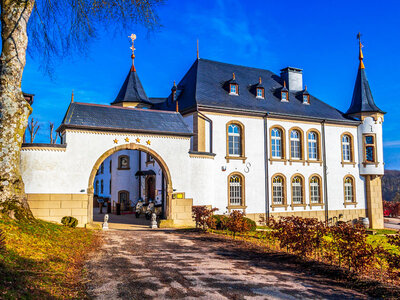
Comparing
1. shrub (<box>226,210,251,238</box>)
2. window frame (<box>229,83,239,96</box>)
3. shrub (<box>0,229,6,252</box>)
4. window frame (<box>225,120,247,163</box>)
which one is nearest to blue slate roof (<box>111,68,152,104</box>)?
window frame (<box>229,83,239,96</box>)

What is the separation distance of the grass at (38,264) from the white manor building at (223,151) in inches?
255

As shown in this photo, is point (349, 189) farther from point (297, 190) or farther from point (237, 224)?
point (237, 224)

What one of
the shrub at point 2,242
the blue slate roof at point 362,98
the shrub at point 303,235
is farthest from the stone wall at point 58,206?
the blue slate roof at point 362,98

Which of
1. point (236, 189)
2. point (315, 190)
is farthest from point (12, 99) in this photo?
point (315, 190)

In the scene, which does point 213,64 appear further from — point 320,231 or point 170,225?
point 320,231

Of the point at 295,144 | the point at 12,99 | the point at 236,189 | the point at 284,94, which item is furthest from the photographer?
the point at 284,94

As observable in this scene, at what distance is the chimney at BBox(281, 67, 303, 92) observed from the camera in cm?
2848

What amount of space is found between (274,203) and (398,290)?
16.9 m

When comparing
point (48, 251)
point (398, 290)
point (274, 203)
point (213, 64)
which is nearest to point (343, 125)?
point (274, 203)

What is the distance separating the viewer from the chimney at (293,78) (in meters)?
28.5

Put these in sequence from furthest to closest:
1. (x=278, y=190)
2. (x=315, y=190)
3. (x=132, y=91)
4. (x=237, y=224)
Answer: (x=132, y=91) → (x=315, y=190) → (x=278, y=190) → (x=237, y=224)

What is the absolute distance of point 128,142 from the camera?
17656 mm

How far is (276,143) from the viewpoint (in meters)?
24.6

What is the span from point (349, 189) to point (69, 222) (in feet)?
69.5
